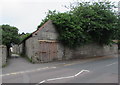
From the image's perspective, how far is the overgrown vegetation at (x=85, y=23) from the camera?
1437 centimetres

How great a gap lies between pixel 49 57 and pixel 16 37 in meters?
6.88

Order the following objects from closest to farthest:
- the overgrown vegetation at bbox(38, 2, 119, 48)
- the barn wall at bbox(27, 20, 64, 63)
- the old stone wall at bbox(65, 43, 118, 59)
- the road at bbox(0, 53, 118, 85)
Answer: the road at bbox(0, 53, 118, 85) < the barn wall at bbox(27, 20, 64, 63) < the overgrown vegetation at bbox(38, 2, 119, 48) < the old stone wall at bbox(65, 43, 118, 59)

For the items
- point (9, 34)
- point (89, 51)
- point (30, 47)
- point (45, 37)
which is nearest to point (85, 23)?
point (89, 51)

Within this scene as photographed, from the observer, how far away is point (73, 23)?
1465cm

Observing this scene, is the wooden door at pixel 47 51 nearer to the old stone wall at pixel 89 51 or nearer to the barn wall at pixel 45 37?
the barn wall at pixel 45 37

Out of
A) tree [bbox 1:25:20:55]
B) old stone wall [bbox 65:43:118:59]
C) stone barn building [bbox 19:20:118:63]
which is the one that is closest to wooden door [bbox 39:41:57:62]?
stone barn building [bbox 19:20:118:63]

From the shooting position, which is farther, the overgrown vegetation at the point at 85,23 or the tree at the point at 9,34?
the tree at the point at 9,34

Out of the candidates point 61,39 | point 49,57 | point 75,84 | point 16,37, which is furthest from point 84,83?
point 16,37

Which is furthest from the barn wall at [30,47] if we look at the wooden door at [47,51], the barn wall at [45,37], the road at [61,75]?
the road at [61,75]

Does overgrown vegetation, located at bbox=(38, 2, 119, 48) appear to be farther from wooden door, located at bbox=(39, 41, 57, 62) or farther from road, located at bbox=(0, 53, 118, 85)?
road, located at bbox=(0, 53, 118, 85)

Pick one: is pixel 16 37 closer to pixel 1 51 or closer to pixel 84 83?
pixel 1 51

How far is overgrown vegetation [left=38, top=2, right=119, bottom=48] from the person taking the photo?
14367mm

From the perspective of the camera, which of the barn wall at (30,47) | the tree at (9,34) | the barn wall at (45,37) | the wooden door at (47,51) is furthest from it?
the tree at (9,34)

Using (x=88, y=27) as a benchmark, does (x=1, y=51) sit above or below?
below
